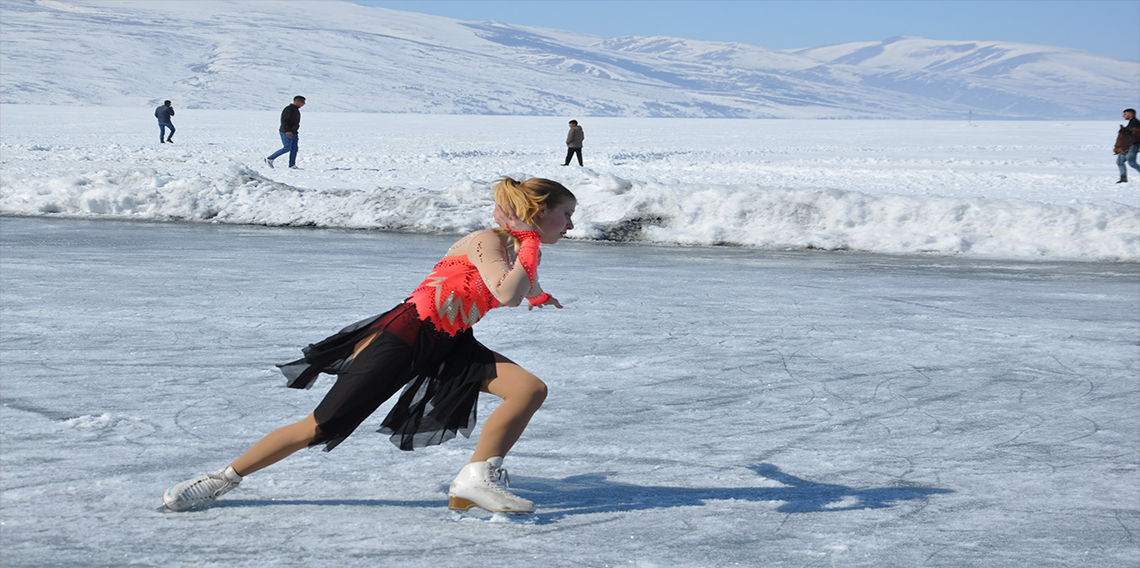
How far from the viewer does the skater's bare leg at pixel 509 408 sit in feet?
10.2

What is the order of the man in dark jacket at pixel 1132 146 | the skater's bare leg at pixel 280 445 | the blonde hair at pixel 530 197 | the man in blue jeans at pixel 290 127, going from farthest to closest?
the man in blue jeans at pixel 290 127
the man in dark jacket at pixel 1132 146
the skater's bare leg at pixel 280 445
the blonde hair at pixel 530 197

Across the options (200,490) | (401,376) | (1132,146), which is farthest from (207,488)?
(1132,146)

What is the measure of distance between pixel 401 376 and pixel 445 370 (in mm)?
157

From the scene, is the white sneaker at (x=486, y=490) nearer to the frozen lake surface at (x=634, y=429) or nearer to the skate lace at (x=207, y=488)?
the frozen lake surface at (x=634, y=429)

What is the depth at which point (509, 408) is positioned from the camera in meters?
3.12

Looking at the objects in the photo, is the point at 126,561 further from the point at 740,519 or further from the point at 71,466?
the point at 740,519

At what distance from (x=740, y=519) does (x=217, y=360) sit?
322cm

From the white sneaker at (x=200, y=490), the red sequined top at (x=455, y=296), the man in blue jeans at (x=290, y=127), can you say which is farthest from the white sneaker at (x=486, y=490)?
the man in blue jeans at (x=290, y=127)

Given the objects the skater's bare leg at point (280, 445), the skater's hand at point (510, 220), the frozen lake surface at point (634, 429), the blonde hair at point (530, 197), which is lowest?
the frozen lake surface at point (634, 429)

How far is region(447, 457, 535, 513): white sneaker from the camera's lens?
3.10m

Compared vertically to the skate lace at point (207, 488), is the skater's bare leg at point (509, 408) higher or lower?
higher

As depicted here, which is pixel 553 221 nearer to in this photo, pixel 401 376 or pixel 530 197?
pixel 530 197

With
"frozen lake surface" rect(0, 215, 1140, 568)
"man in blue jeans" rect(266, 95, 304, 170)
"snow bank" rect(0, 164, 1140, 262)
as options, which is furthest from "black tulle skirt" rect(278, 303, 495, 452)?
"man in blue jeans" rect(266, 95, 304, 170)

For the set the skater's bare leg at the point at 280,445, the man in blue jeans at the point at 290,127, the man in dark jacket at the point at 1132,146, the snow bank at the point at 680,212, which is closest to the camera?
the skater's bare leg at the point at 280,445
